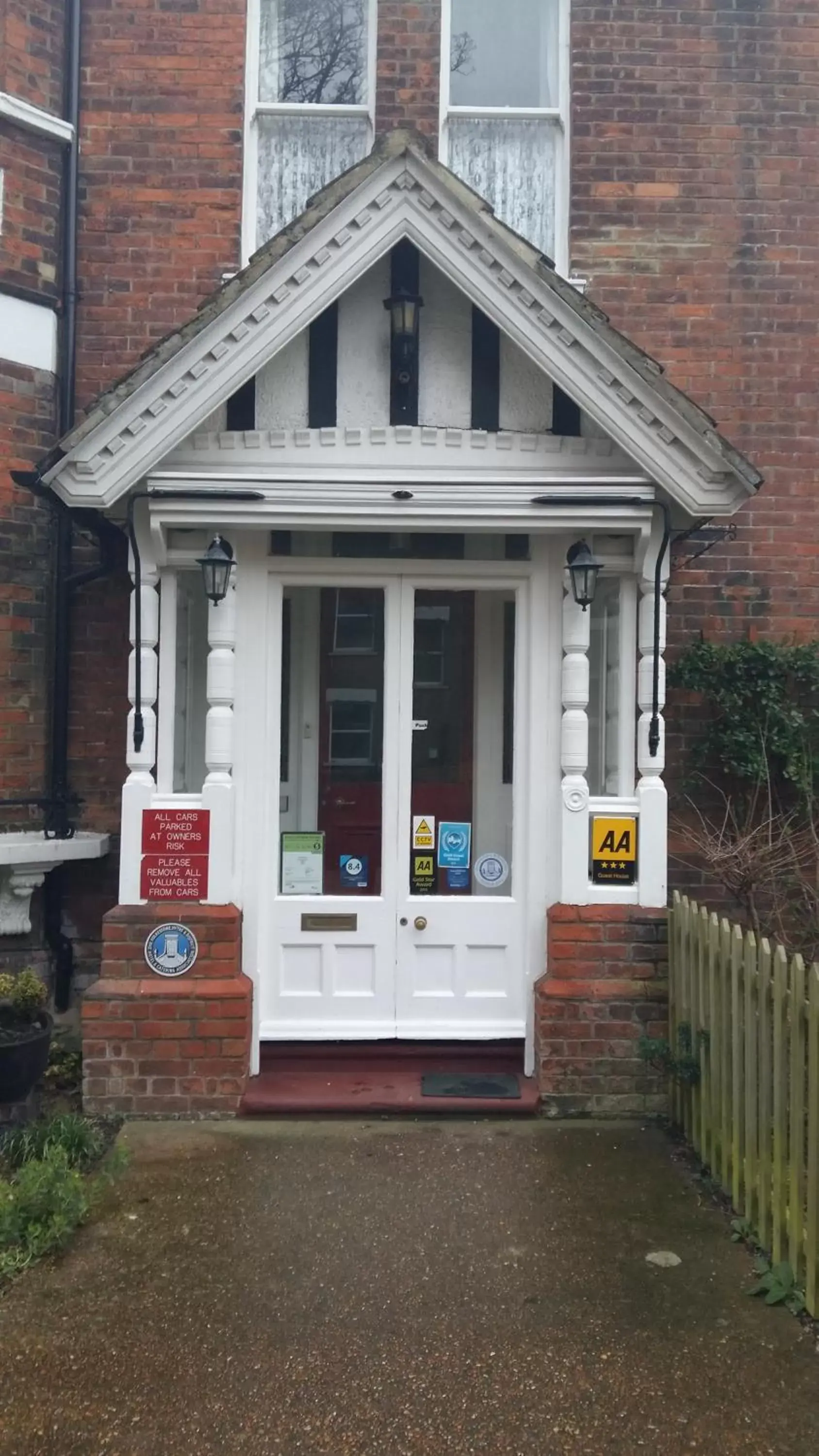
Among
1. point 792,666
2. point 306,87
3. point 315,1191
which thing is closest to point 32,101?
point 306,87

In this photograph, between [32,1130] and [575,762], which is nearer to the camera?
[32,1130]

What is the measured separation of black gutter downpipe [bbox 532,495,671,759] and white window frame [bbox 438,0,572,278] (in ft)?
8.36

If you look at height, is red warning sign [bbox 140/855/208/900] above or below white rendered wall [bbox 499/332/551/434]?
below

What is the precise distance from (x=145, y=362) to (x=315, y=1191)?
3.81 meters

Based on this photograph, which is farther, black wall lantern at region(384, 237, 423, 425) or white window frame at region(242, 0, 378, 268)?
white window frame at region(242, 0, 378, 268)

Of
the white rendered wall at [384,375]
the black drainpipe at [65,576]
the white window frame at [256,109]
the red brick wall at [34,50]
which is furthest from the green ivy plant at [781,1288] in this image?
the red brick wall at [34,50]

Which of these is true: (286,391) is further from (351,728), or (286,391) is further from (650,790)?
(650,790)

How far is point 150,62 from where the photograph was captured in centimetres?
657

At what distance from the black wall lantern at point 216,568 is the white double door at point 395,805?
1.35 feet

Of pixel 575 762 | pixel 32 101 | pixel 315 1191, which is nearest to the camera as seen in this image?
pixel 315 1191

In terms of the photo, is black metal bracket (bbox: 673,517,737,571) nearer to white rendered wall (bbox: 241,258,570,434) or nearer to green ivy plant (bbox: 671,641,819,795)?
green ivy plant (bbox: 671,641,819,795)

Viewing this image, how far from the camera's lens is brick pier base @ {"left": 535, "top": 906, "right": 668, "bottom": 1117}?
5012mm

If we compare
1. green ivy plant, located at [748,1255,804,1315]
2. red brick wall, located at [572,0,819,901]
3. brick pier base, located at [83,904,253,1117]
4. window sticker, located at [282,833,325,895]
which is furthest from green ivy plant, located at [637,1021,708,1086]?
red brick wall, located at [572,0,819,901]

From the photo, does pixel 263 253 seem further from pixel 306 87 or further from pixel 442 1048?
pixel 442 1048
